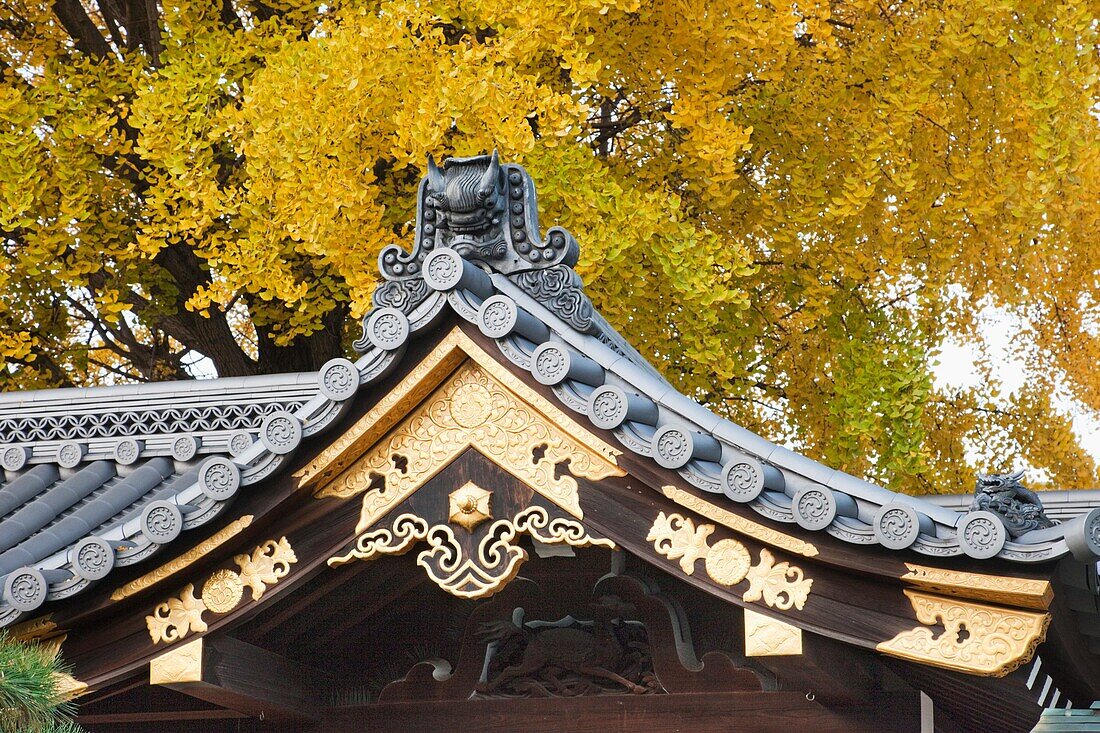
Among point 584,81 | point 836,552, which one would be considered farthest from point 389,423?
point 584,81

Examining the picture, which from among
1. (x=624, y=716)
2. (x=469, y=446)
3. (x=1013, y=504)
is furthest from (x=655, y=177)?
(x=1013, y=504)

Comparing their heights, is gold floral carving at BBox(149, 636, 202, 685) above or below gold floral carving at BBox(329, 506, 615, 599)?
below

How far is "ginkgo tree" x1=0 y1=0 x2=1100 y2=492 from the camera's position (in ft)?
29.3

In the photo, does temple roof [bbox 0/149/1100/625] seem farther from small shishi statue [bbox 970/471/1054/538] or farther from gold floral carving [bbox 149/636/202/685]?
gold floral carving [bbox 149/636/202/685]

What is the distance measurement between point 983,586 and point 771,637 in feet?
1.96

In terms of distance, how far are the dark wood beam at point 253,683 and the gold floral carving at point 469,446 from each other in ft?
2.14

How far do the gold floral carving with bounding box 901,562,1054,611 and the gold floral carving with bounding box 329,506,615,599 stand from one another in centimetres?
84

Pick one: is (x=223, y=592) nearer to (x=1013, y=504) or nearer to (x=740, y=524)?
(x=740, y=524)

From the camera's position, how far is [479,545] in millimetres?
3846

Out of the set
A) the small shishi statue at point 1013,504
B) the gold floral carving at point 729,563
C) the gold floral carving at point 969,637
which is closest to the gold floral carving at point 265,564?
the gold floral carving at point 729,563

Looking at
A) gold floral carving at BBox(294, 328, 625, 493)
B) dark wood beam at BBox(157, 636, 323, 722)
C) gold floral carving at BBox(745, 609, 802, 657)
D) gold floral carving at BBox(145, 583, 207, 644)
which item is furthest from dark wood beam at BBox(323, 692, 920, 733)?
gold floral carving at BBox(294, 328, 625, 493)

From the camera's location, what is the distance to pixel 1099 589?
354cm

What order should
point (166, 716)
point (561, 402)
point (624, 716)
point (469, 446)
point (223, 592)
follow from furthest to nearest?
point (166, 716) < point (624, 716) < point (223, 592) < point (469, 446) < point (561, 402)

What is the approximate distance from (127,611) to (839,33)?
9194 millimetres
